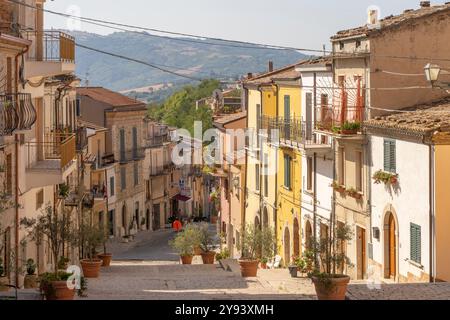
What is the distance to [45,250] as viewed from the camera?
3325 centimetres

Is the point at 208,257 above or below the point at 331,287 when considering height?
below

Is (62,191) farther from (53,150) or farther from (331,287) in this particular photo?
(331,287)

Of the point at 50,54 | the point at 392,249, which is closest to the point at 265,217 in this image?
the point at 392,249

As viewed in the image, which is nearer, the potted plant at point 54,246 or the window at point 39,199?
the potted plant at point 54,246

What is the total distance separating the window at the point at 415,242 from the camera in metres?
26.8

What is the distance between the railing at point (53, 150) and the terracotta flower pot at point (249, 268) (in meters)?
6.04

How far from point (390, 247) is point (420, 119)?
450 cm

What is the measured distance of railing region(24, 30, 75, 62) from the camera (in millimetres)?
27167

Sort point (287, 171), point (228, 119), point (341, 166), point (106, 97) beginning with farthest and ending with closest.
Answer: point (106, 97) → point (228, 119) → point (287, 171) → point (341, 166)

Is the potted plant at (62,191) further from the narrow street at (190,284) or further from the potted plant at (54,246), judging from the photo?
the potted plant at (54,246)

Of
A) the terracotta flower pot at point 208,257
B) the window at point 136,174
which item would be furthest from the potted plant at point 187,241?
the window at point 136,174

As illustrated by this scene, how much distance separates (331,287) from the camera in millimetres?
20516

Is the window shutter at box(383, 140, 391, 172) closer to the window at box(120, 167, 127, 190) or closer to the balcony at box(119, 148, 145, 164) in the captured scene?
the balcony at box(119, 148, 145, 164)
